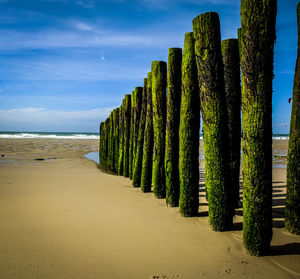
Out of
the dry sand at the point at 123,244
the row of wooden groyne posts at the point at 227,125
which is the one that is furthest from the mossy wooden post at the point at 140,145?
the dry sand at the point at 123,244

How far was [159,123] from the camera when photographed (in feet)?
14.4

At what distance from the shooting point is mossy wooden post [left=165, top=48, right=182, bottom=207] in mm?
3807

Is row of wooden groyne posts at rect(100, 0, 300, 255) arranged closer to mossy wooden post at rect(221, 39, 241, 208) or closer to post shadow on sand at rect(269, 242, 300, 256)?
mossy wooden post at rect(221, 39, 241, 208)

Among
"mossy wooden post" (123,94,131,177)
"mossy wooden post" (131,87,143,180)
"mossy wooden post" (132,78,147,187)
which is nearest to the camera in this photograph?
"mossy wooden post" (132,78,147,187)

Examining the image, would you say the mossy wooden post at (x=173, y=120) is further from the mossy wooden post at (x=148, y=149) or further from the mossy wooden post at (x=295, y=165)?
the mossy wooden post at (x=295, y=165)

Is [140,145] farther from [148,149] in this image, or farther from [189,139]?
[189,139]

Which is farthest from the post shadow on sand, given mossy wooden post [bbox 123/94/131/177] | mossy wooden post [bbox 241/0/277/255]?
mossy wooden post [bbox 123/94/131/177]

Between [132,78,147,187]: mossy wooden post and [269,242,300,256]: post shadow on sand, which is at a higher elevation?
[132,78,147,187]: mossy wooden post

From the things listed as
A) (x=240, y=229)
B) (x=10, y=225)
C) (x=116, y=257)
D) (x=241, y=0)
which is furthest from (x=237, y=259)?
(x=10, y=225)

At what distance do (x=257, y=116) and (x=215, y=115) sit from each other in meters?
0.57

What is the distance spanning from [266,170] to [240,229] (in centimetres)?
102

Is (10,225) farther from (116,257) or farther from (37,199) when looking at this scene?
(116,257)

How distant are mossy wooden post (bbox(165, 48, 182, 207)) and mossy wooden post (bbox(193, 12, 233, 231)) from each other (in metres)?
0.99

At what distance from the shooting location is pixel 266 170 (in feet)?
7.38
